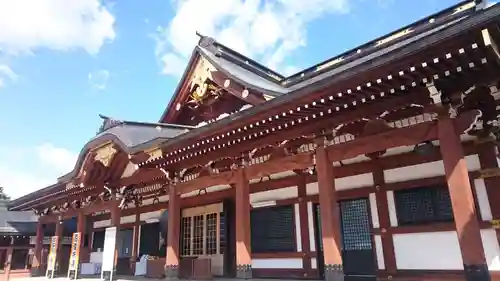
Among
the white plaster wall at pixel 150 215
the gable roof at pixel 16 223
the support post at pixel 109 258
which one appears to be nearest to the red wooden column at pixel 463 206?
the support post at pixel 109 258

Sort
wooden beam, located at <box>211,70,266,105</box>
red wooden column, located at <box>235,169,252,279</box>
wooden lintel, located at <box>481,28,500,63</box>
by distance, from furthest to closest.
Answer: wooden beam, located at <box>211,70,266,105</box>, red wooden column, located at <box>235,169,252,279</box>, wooden lintel, located at <box>481,28,500,63</box>

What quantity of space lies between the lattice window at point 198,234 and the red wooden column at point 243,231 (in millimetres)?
3984

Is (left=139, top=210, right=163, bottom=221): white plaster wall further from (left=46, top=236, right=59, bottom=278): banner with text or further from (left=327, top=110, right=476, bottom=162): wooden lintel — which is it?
(left=327, top=110, right=476, bottom=162): wooden lintel

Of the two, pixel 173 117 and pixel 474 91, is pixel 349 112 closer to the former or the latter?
pixel 474 91

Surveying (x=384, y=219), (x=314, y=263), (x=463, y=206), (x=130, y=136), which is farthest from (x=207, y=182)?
(x=463, y=206)

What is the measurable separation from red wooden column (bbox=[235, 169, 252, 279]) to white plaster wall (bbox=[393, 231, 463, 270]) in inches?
124

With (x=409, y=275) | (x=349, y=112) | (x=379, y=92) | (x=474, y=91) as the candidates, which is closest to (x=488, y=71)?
(x=474, y=91)

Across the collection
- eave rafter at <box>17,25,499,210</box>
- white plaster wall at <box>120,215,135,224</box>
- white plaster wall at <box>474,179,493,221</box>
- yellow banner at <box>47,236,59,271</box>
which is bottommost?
yellow banner at <box>47,236,59,271</box>

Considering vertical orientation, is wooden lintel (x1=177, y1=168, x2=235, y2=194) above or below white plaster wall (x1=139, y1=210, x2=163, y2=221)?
above

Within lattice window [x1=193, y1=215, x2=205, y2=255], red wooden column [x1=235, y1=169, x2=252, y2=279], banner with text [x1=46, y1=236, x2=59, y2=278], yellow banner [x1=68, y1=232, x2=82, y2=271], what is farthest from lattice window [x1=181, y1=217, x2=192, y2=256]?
banner with text [x1=46, y1=236, x2=59, y2=278]

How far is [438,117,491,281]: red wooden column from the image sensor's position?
5.02 meters

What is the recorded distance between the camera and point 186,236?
40.0ft

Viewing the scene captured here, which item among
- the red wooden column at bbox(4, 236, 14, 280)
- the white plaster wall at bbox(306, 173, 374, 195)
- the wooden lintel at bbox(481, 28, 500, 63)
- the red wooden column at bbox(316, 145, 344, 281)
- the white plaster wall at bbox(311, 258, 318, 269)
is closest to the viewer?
the wooden lintel at bbox(481, 28, 500, 63)

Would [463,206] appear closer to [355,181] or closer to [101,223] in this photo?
[355,181]
